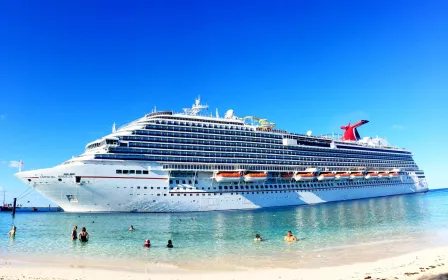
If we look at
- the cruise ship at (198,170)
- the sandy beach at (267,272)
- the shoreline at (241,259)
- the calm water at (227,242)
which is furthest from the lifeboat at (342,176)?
the sandy beach at (267,272)

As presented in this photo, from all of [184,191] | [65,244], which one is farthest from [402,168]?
[65,244]

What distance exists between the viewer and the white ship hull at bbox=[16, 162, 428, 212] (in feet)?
136

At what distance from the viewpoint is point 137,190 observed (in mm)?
43531

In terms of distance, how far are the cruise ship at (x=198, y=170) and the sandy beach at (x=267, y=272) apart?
26.1 meters

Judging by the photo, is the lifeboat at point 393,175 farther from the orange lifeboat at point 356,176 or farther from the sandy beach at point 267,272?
the sandy beach at point 267,272

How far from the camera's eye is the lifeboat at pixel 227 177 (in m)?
50.0

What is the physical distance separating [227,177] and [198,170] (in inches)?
189

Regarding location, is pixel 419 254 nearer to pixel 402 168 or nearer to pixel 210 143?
pixel 210 143

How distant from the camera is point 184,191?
1855 inches

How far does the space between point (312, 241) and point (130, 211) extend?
2845 centimetres

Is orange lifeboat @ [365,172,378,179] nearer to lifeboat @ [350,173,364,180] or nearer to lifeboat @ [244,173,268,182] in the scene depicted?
lifeboat @ [350,173,364,180]

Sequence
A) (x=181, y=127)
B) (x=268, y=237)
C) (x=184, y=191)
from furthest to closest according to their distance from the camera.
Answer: (x=181, y=127) < (x=184, y=191) < (x=268, y=237)

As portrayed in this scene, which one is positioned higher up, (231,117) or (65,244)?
(231,117)

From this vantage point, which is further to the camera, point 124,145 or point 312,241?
point 124,145
